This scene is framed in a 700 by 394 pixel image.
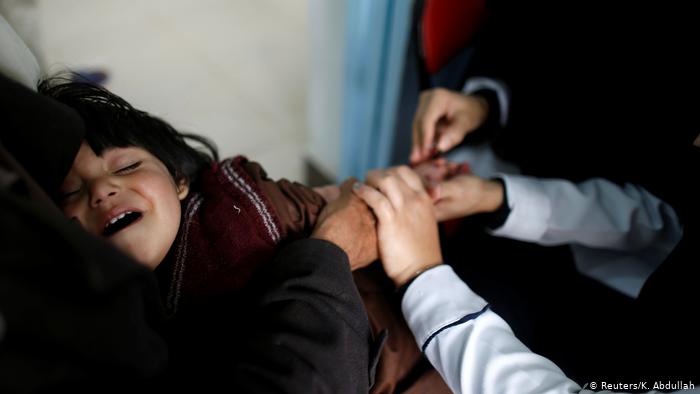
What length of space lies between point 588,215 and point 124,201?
31.4 inches

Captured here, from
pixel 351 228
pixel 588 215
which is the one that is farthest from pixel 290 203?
pixel 588 215

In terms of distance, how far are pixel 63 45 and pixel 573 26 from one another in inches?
84.2

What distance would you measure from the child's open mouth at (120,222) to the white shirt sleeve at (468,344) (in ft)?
1.39

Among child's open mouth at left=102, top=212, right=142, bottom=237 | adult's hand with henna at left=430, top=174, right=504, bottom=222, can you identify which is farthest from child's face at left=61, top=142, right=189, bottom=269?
adult's hand with henna at left=430, top=174, right=504, bottom=222

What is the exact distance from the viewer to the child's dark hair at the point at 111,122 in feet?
2.02

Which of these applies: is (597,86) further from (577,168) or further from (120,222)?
(120,222)

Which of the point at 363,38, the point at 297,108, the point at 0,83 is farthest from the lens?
the point at 297,108

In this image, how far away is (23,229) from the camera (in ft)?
0.96

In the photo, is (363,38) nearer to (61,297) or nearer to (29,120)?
(29,120)

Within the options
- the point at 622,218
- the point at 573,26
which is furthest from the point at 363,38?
the point at 622,218

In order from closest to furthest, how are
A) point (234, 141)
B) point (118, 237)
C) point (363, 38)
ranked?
point (118, 237) → point (363, 38) → point (234, 141)

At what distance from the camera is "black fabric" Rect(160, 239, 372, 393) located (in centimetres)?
48

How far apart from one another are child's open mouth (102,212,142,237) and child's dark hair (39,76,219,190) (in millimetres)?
103

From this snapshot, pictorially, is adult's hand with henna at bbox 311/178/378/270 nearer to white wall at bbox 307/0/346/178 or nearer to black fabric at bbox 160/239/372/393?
black fabric at bbox 160/239/372/393
